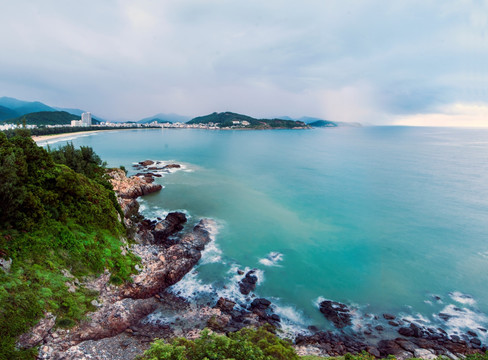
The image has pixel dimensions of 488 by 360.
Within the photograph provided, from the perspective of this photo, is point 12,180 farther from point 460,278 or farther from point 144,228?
point 460,278

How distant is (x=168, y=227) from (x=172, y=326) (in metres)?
10.9

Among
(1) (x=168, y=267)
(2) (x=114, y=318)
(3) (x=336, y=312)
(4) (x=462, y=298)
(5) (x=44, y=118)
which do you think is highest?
(5) (x=44, y=118)

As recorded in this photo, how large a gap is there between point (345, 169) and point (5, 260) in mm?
53623

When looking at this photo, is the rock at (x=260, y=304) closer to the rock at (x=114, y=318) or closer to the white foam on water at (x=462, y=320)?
the rock at (x=114, y=318)

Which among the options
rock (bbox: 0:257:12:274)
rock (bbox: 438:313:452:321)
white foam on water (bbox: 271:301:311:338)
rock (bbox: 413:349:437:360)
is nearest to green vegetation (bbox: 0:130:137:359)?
rock (bbox: 0:257:12:274)

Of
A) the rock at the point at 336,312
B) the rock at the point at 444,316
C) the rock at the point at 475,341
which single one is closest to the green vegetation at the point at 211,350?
the rock at the point at 336,312

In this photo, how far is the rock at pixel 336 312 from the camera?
12816 millimetres

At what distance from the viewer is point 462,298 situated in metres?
15.3

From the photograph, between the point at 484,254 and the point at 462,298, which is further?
the point at 484,254

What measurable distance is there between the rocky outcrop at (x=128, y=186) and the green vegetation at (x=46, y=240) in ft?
44.5

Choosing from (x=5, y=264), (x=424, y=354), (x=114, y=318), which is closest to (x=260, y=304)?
(x=114, y=318)

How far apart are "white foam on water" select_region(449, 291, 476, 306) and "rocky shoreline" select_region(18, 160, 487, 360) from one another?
305cm

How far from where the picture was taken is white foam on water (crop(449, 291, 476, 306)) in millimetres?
14914

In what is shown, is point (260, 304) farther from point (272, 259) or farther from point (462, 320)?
point (462, 320)
